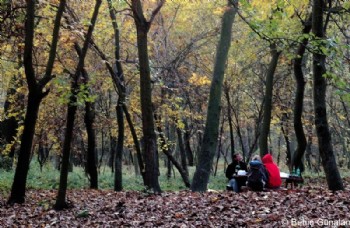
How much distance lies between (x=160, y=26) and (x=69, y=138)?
11658mm

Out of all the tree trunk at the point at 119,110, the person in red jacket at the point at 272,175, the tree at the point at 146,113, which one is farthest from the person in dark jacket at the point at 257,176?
the tree trunk at the point at 119,110

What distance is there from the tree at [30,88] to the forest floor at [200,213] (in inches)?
26.2

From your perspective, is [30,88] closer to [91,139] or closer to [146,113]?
[146,113]

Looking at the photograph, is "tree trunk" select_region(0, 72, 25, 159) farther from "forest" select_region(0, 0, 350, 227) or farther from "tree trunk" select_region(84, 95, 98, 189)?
"tree trunk" select_region(84, 95, 98, 189)

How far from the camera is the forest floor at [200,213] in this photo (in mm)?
7244

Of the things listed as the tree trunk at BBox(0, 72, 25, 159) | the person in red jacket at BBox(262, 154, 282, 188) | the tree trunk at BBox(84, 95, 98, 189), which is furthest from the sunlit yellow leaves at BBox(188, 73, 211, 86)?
the tree trunk at BBox(0, 72, 25, 159)

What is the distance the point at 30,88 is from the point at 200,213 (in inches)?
223

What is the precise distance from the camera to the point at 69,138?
414 inches

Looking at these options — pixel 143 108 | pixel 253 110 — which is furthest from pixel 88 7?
pixel 253 110

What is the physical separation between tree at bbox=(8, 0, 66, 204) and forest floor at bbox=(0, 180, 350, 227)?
2.18 feet

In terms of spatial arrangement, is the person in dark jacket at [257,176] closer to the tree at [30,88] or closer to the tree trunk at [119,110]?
the tree at [30,88]

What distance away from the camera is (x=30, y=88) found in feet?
36.4

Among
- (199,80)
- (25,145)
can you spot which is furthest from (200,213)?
(199,80)

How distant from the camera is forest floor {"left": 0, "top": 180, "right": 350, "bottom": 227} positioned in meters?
7.24
